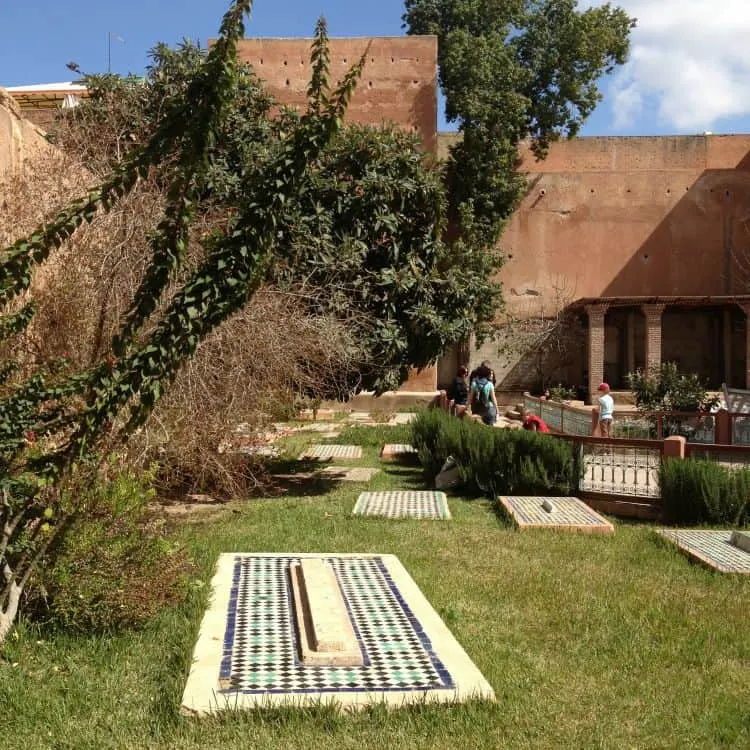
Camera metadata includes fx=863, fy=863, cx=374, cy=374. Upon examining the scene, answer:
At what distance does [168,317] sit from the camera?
361 centimetres

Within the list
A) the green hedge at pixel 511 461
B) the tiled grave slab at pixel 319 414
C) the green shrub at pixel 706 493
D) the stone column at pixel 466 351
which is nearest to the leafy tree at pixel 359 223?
the green hedge at pixel 511 461

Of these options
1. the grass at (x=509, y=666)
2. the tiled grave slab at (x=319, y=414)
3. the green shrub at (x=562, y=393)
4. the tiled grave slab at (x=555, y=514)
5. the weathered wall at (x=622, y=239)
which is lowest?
the grass at (x=509, y=666)

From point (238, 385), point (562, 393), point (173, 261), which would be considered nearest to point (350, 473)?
point (238, 385)

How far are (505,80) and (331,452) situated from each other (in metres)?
16.2

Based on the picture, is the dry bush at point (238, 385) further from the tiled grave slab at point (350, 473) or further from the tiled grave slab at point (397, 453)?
the tiled grave slab at point (397, 453)

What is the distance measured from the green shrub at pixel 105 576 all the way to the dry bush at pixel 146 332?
65.6 inches

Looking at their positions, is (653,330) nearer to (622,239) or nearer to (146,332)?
(622,239)

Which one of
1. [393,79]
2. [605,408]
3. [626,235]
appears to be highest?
[393,79]

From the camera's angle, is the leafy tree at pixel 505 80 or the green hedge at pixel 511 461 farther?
the leafy tree at pixel 505 80

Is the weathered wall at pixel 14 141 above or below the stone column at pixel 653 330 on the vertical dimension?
above

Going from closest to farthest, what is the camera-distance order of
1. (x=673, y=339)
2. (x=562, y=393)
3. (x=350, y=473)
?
(x=350, y=473) → (x=562, y=393) → (x=673, y=339)

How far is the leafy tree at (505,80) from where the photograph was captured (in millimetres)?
24781

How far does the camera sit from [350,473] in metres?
11.0

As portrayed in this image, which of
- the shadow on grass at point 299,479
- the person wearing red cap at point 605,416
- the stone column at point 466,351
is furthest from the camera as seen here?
the stone column at point 466,351
